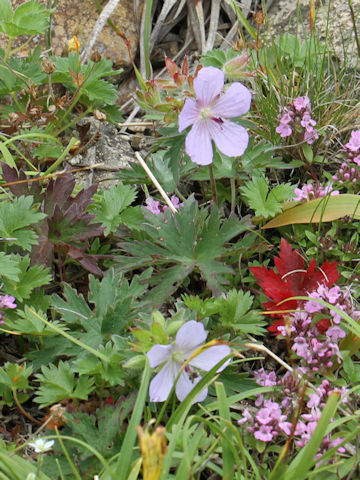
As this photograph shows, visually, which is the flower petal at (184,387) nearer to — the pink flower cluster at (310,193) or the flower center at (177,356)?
the flower center at (177,356)

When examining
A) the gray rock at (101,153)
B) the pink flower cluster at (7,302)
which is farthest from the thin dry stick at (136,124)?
the pink flower cluster at (7,302)

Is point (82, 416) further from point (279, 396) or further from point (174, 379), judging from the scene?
point (279, 396)

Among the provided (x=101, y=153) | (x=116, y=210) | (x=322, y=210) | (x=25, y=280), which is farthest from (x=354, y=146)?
(x=25, y=280)

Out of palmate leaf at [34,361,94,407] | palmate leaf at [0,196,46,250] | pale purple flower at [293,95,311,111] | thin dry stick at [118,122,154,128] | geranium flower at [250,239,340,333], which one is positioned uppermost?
pale purple flower at [293,95,311,111]

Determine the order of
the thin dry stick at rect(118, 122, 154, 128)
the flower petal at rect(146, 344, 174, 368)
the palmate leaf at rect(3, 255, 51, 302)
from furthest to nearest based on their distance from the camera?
the thin dry stick at rect(118, 122, 154, 128) → the palmate leaf at rect(3, 255, 51, 302) → the flower petal at rect(146, 344, 174, 368)

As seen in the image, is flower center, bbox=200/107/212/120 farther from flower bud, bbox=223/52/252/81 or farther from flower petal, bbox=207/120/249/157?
flower bud, bbox=223/52/252/81

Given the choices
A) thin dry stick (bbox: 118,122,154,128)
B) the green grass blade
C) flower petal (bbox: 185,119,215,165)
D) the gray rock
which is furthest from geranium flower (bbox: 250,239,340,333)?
thin dry stick (bbox: 118,122,154,128)
